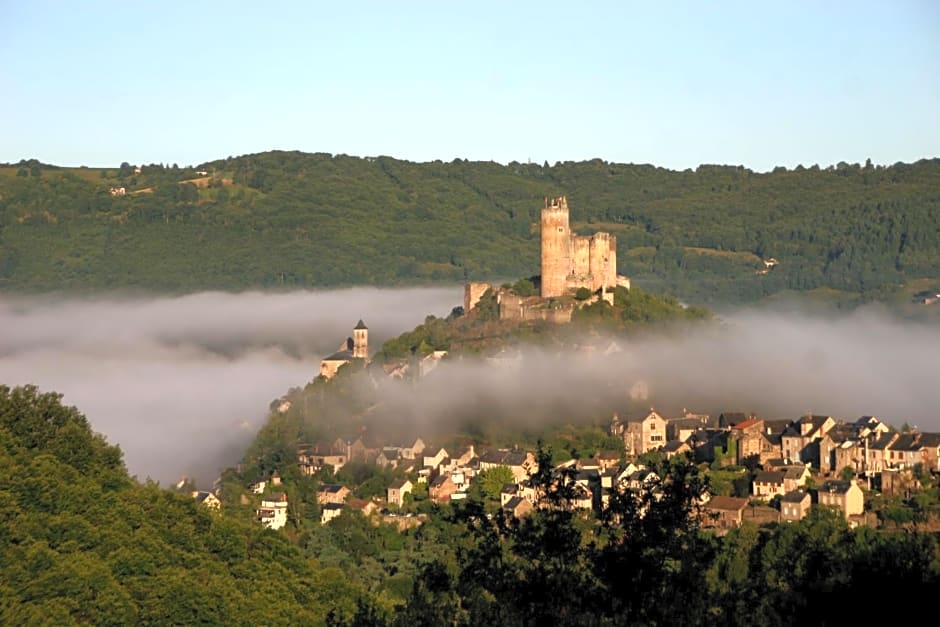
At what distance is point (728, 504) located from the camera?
2467 inches

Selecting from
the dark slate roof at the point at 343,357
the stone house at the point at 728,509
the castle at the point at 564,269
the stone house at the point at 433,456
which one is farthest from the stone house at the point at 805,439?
the dark slate roof at the point at 343,357

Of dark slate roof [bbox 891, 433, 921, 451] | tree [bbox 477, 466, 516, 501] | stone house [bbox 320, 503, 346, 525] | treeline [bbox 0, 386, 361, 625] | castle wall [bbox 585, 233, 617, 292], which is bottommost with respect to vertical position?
stone house [bbox 320, 503, 346, 525]

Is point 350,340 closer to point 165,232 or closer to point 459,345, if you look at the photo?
point 459,345

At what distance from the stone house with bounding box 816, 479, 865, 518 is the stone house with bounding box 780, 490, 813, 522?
442 mm

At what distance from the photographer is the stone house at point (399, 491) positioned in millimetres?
73125

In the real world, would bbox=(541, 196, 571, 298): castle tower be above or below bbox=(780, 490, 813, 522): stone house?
above

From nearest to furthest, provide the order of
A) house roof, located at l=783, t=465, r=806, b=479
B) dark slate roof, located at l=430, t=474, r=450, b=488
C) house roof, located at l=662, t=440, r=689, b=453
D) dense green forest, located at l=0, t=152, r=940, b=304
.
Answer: house roof, located at l=783, t=465, r=806, b=479 < house roof, located at l=662, t=440, r=689, b=453 < dark slate roof, located at l=430, t=474, r=450, b=488 < dense green forest, located at l=0, t=152, r=940, b=304

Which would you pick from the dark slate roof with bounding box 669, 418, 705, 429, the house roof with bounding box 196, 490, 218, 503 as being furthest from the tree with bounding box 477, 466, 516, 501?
the house roof with bounding box 196, 490, 218, 503

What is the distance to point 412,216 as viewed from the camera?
185 metres

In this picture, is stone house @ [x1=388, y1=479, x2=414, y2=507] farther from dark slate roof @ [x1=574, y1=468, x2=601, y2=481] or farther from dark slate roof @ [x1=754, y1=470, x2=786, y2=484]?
dark slate roof @ [x1=754, y1=470, x2=786, y2=484]

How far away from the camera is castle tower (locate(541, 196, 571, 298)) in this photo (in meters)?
88.6

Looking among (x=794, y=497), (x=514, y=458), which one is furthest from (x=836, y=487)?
(x=514, y=458)

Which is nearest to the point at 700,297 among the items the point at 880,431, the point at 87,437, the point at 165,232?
the point at 165,232

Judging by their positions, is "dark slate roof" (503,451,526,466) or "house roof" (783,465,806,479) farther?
"dark slate roof" (503,451,526,466)
